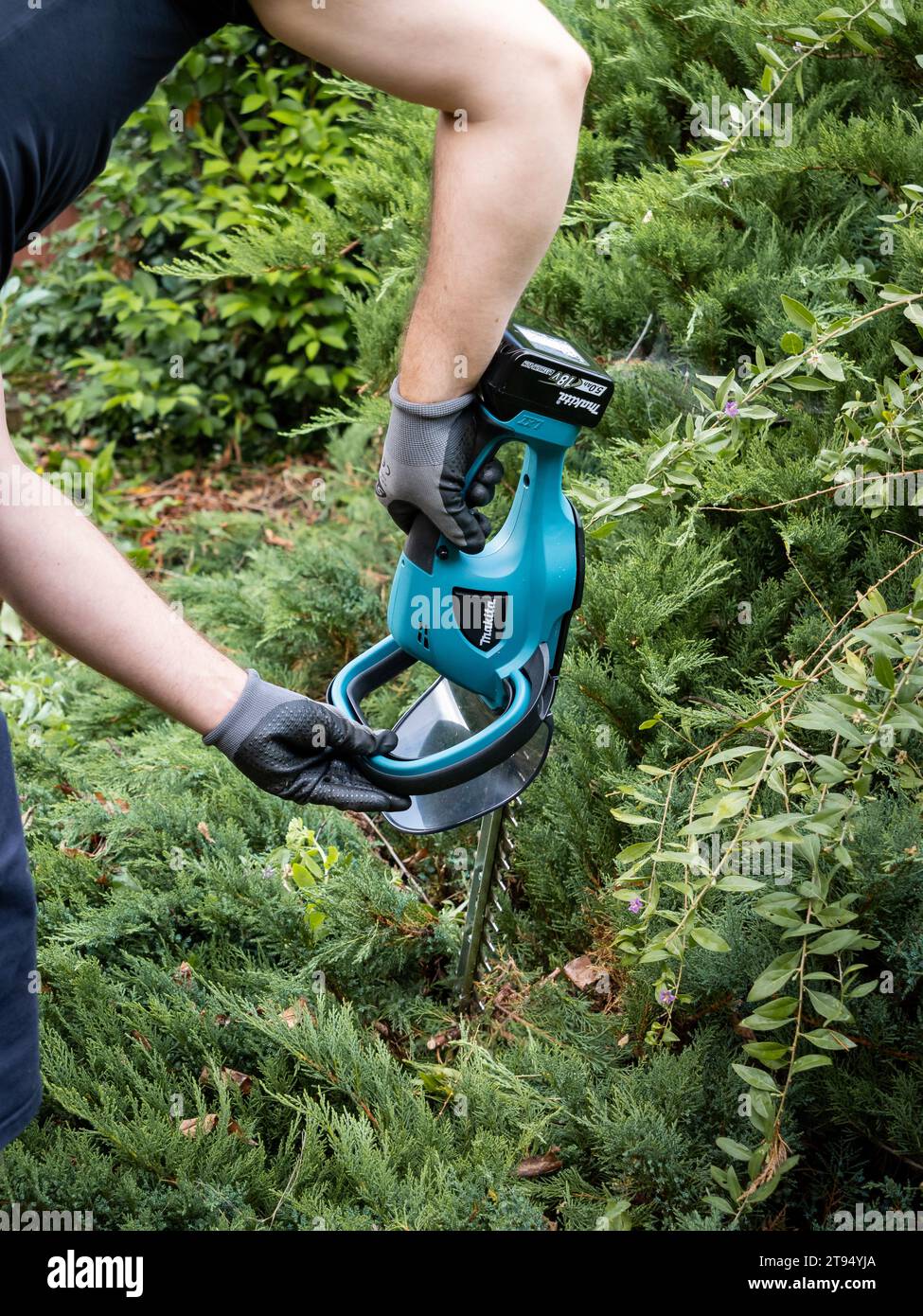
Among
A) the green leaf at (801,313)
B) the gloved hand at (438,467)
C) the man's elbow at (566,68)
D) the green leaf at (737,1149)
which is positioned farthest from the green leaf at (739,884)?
the man's elbow at (566,68)

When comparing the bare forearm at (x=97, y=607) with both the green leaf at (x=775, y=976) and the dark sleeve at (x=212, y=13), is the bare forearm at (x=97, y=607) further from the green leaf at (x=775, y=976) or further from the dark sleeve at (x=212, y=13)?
the green leaf at (x=775, y=976)

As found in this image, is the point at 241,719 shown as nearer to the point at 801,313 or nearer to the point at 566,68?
the point at 566,68

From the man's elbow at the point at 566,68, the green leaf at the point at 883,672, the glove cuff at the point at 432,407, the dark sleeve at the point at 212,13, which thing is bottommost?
the green leaf at the point at 883,672

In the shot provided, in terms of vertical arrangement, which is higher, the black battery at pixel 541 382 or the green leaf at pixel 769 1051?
the black battery at pixel 541 382

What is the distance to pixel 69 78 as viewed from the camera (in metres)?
1.32

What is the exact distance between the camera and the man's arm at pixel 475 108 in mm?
1339

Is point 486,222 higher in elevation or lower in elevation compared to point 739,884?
higher

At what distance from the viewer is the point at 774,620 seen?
2.49 metres

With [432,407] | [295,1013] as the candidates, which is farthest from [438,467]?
[295,1013]

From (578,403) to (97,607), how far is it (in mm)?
795

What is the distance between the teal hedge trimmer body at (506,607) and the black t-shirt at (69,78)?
607 mm

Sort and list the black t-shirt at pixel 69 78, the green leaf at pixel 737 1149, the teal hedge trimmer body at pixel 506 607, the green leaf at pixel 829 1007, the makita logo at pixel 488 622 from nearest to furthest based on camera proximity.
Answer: the black t-shirt at pixel 69 78 < the green leaf at pixel 829 1007 < the green leaf at pixel 737 1149 < the teal hedge trimmer body at pixel 506 607 < the makita logo at pixel 488 622

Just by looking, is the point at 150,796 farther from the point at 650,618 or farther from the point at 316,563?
the point at 650,618
